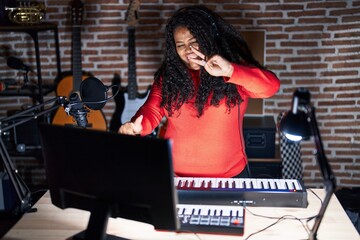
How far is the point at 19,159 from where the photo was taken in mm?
4312

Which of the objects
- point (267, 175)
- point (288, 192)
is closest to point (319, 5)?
point (267, 175)

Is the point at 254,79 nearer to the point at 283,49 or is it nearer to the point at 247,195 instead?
the point at 247,195

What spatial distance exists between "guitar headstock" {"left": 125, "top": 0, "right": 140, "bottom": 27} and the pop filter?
6.53 ft

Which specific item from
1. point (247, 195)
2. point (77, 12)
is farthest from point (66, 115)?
point (247, 195)

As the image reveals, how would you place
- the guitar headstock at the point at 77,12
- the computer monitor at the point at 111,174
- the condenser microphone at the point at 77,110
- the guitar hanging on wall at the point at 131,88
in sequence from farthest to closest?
the guitar hanging on wall at the point at 131,88 < the guitar headstock at the point at 77,12 < the condenser microphone at the point at 77,110 < the computer monitor at the point at 111,174

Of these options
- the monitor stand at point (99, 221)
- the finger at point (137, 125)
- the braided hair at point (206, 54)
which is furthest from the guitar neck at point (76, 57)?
the monitor stand at point (99, 221)

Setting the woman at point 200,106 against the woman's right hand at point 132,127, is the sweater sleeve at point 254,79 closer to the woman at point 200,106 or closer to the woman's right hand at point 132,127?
the woman at point 200,106

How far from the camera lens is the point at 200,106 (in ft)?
7.30

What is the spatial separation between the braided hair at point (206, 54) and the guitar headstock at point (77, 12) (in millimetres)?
1715

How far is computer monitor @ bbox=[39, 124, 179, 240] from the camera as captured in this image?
131 cm

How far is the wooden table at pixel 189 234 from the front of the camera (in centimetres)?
170

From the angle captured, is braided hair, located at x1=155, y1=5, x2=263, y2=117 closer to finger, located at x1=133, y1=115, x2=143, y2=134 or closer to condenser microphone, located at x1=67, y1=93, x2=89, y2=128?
finger, located at x1=133, y1=115, x2=143, y2=134

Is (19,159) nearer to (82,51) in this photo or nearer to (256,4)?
(82,51)

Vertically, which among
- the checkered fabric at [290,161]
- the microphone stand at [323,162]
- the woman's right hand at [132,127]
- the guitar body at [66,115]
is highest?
the microphone stand at [323,162]
